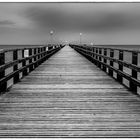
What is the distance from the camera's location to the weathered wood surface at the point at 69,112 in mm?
3961

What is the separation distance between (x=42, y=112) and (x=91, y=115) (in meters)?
0.85

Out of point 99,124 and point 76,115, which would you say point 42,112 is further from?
point 99,124

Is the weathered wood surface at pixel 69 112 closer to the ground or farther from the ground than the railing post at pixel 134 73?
closer to the ground

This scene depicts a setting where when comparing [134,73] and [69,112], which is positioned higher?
[134,73]

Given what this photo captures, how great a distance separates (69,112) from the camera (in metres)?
4.99

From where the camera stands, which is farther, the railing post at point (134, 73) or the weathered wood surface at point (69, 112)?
the railing post at point (134, 73)

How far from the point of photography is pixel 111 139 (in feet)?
11.9

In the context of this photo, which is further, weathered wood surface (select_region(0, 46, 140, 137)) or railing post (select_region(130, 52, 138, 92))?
railing post (select_region(130, 52, 138, 92))

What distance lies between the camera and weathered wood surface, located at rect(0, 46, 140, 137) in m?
3.96

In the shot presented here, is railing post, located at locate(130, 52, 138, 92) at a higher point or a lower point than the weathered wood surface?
higher

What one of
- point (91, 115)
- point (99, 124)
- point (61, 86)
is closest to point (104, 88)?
point (61, 86)

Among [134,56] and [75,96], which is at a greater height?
[134,56]

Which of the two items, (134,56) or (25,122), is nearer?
(25,122)

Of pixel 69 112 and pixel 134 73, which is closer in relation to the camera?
pixel 69 112
